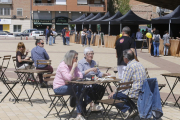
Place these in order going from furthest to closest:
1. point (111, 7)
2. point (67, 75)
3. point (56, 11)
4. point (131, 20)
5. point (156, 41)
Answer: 1. point (111, 7)
2. point (56, 11)
3. point (131, 20)
4. point (156, 41)
5. point (67, 75)

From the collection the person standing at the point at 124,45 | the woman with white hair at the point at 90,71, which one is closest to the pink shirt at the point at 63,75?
the woman with white hair at the point at 90,71

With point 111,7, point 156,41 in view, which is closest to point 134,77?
point 156,41

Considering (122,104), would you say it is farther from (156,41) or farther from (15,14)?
(15,14)

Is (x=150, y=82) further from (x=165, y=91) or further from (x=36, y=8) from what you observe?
(x=36, y=8)

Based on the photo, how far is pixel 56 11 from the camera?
220ft

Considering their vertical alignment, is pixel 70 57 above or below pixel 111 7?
below

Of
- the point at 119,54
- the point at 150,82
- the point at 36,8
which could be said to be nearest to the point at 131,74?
the point at 150,82

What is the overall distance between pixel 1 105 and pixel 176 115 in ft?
12.0

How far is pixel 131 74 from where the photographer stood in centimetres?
670

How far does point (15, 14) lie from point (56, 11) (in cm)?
728

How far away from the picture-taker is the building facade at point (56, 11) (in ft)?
217

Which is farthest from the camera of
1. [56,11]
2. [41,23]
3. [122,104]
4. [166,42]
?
[56,11]

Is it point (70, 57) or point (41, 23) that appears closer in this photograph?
point (70, 57)

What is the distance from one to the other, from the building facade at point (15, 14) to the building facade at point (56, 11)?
129 cm
